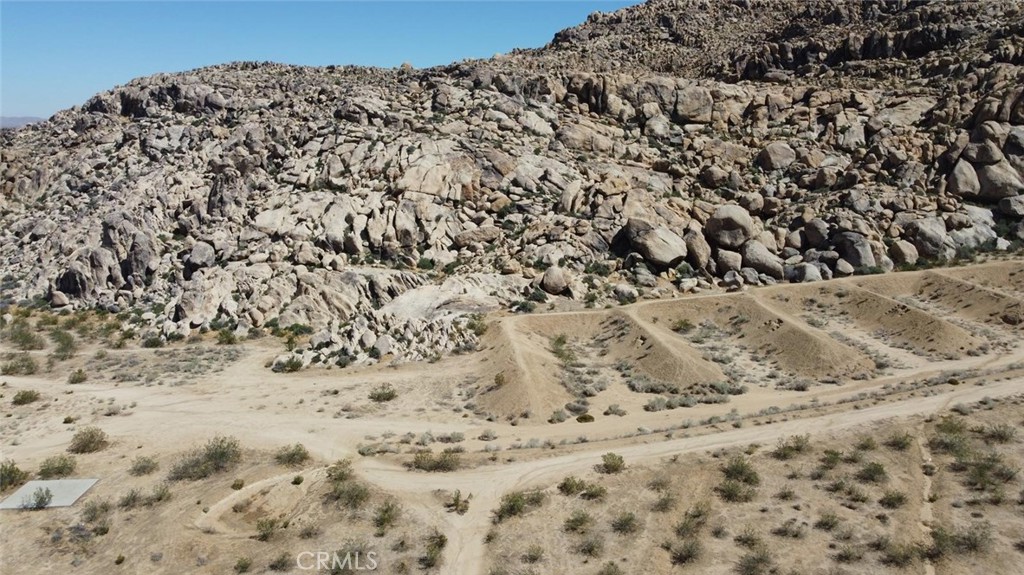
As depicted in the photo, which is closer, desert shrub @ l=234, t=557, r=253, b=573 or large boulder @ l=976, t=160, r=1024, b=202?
desert shrub @ l=234, t=557, r=253, b=573

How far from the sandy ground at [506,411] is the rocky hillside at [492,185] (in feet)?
14.9

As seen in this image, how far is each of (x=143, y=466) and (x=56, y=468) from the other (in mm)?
3362

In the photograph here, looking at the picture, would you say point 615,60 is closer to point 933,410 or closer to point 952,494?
point 933,410

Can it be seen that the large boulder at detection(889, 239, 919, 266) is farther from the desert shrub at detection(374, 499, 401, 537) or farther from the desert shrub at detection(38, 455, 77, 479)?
the desert shrub at detection(38, 455, 77, 479)

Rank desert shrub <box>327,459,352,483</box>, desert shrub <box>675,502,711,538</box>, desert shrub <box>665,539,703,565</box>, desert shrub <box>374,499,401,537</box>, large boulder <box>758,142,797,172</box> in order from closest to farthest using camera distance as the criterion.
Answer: desert shrub <box>665,539,703,565</box>
desert shrub <box>675,502,711,538</box>
desert shrub <box>374,499,401,537</box>
desert shrub <box>327,459,352,483</box>
large boulder <box>758,142,797,172</box>

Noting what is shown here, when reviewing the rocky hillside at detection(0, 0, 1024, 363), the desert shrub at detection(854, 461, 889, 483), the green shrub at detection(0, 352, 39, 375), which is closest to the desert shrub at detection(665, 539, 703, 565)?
the desert shrub at detection(854, 461, 889, 483)

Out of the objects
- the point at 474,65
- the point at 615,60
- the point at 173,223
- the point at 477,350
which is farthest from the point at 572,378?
the point at 615,60

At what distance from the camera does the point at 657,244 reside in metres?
47.0

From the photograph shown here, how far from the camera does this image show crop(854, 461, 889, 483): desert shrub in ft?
64.2

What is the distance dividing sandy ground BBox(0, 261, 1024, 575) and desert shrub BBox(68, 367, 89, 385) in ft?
1.47

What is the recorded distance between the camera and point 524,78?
67.8 m

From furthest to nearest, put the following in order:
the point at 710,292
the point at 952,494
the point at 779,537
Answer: the point at 710,292 < the point at 952,494 < the point at 779,537

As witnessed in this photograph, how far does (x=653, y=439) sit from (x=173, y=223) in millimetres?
50437

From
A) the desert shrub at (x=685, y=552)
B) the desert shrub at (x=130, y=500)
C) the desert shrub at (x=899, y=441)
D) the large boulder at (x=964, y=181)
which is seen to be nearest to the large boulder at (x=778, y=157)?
the large boulder at (x=964, y=181)
